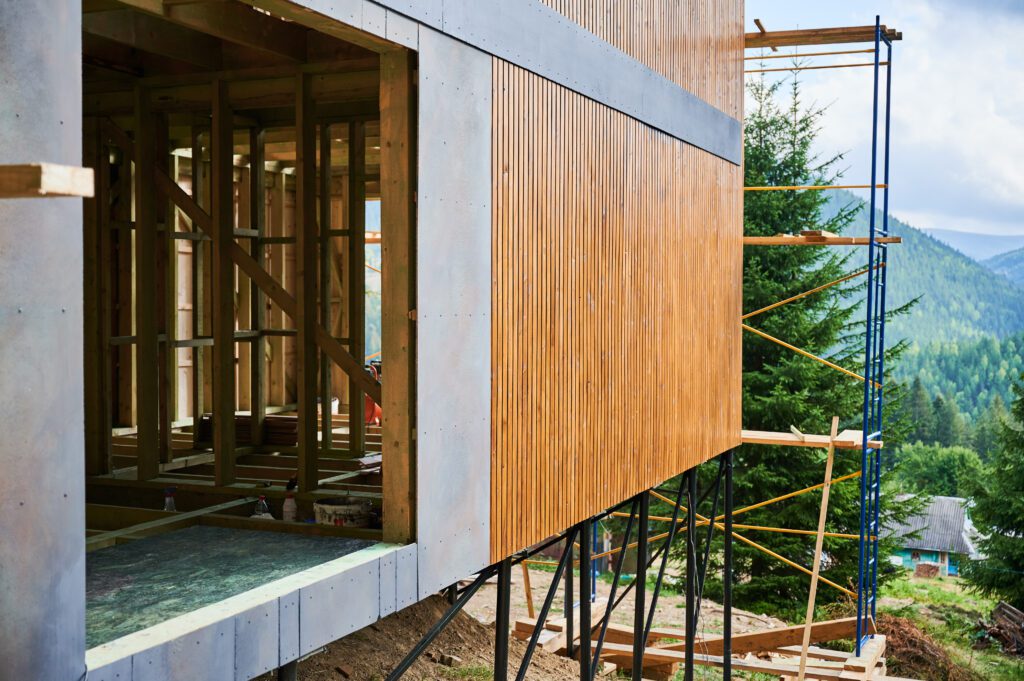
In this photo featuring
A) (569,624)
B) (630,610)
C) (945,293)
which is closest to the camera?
(569,624)

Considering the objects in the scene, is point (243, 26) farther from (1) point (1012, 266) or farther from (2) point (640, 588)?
(1) point (1012, 266)

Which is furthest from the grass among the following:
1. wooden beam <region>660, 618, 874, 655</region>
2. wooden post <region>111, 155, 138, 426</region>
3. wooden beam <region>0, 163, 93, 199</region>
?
wooden beam <region>0, 163, 93, 199</region>

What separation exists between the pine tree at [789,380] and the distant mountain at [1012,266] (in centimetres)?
15946

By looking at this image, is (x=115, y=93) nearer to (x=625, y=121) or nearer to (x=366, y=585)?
(x=625, y=121)

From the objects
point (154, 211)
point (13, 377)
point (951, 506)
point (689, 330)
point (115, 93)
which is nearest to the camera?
point (13, 377)

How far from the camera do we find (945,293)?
164m

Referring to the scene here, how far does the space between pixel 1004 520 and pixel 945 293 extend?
144 meters

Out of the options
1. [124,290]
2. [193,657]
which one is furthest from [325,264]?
[193,657]

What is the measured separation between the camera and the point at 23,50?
13.4 ft

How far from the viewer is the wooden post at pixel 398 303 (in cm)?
645

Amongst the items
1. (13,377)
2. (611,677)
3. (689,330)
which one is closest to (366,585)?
(13,377)

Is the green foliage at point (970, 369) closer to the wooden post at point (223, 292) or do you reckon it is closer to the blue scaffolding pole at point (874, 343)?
the blue scaffolding pole at point (874, 343)

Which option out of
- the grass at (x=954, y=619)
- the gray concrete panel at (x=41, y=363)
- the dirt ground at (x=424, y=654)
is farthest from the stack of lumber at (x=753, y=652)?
the gray concrete panel at (x=41, y=363)

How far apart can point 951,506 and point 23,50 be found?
80657 mm
